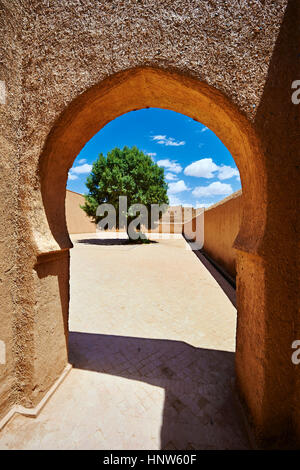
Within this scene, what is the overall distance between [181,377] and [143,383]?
1.79ft

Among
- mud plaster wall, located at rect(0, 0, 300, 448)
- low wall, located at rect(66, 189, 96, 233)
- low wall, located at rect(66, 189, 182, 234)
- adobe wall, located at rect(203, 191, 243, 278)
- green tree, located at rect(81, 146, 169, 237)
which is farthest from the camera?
low wall, located at rect(66, 189, 182, 234)

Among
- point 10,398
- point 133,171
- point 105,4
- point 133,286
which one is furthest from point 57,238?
point 133,171

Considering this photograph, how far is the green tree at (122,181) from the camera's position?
57.4ft

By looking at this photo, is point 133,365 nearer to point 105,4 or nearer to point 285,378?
point 285,378

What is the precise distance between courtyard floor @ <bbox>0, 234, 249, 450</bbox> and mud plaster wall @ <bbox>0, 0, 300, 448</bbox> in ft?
1.18

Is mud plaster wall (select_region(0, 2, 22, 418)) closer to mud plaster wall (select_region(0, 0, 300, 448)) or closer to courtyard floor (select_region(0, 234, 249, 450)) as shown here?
mud plaster wall (select_region(0, 0, 300, 448))

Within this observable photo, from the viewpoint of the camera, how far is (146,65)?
6.89 feet

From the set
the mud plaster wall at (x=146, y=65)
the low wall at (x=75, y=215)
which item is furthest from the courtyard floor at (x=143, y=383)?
the low wall at (x=75, y=215)

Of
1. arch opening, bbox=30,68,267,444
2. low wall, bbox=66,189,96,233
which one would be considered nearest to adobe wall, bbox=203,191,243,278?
arch opening, bbox=30,68,267,444

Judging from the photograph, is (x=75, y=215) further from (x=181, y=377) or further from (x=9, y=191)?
(x=181, y=377)

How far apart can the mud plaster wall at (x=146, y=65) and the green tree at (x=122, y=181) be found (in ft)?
49.5

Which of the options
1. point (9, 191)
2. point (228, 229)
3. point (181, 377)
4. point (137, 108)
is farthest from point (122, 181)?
point (181, 377)

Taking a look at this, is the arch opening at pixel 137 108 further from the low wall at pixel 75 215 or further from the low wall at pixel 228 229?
the low wall at pixel 75 215

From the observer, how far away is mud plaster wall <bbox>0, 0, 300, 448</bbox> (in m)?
1.97
